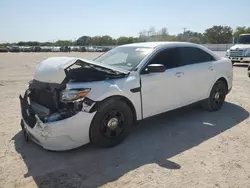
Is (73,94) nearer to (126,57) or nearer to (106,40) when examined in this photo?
(126,57)

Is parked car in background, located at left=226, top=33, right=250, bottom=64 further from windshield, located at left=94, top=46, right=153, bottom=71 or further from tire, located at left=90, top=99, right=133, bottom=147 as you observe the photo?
tire, located at left=90, top=99, right=133, bottom=147

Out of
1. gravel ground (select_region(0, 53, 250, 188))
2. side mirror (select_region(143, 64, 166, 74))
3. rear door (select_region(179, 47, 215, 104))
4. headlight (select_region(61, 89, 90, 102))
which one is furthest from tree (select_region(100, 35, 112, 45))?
headlight (select_region(61, 89, 90, 102))

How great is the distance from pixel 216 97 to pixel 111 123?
3.25 meters

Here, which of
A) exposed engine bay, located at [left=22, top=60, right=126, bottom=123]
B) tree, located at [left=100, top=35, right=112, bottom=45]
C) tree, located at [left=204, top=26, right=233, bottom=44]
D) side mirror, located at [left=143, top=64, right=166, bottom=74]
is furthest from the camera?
tree, located at [left=100, top=35, right=112, bottom=45]

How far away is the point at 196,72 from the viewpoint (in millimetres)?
5500

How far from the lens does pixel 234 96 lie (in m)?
7.82

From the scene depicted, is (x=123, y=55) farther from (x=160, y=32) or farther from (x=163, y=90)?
(x=160, y=32)

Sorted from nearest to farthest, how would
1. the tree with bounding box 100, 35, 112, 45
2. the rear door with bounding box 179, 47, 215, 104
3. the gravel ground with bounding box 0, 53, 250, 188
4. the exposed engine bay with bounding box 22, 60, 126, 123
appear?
1. the gravel ground with bounding box 0, 53, 250, 188
2. the exposed engine bay with bounding box 22, 60, 126, 123
3. the rear door with bounding box 179, 47, 215, 104
4. the tree with bounding box 100, 35, 112, 45

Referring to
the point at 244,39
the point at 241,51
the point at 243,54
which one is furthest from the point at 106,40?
the point at 243,54

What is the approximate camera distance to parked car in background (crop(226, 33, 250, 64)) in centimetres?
1692

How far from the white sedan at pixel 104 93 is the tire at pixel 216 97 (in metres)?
0.68

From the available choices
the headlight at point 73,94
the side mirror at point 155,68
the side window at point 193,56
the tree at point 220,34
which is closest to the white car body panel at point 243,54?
the side window at point 193,56

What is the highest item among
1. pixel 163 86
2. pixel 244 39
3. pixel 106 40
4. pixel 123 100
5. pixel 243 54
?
pixel 106 40

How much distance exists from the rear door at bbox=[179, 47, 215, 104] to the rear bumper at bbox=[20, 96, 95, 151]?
8.00ft
